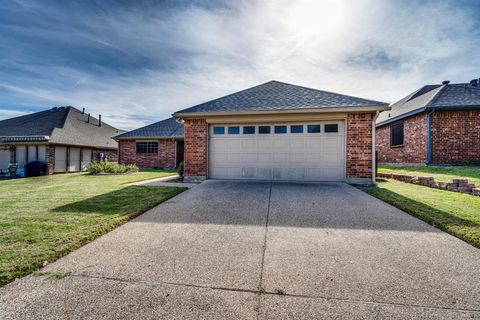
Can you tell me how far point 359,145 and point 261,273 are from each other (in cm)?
713

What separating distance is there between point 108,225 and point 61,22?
8.46 m

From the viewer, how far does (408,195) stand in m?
6.38

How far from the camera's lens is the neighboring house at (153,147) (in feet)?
58.9

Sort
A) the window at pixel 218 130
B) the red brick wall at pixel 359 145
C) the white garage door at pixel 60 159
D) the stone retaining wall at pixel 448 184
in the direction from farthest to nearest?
the white garage door at pixel 60 159
the window at pixel 218 130
the red brick wall at pixel 359 145
the stone retaining wall at pixel 448 184

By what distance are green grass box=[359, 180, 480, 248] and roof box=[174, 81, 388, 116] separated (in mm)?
3236

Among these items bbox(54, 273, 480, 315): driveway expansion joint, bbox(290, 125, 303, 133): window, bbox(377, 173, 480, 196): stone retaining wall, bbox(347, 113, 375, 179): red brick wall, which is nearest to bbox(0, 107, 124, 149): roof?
bbox(290, 125, 303, 133): window

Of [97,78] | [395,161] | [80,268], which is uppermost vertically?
[97,78]

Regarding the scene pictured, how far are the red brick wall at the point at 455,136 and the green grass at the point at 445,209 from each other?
7249 mm

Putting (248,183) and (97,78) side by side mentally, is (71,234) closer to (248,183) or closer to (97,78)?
(248,183)

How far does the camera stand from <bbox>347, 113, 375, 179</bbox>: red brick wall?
7.96 m

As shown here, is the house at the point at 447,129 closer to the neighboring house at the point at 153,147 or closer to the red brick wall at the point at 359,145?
the red brick wall at the point at 359,145

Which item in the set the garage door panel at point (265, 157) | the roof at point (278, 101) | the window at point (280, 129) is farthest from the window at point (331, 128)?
the garage door panel at point (265, 157)

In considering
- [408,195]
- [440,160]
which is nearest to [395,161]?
[440,160]

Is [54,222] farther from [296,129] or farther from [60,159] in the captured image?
[60,159]
